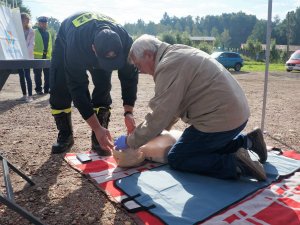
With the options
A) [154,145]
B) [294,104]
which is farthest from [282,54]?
[154,145]

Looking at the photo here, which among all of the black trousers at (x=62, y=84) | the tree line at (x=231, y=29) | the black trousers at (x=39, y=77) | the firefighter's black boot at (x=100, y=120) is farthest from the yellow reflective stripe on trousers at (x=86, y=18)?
the tree line at (x=231, y=29)

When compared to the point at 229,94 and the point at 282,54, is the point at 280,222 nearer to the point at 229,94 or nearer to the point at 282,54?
the point at 229,94

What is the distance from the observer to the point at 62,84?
3.41 m

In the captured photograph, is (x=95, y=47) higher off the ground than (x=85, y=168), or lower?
higher

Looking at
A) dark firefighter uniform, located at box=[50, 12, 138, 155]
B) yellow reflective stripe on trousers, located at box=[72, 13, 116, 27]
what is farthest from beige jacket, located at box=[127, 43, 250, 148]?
yellow reflective stripe on trousers, located at box=[72, 13, 116, 27]

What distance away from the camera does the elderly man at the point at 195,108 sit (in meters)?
2.40

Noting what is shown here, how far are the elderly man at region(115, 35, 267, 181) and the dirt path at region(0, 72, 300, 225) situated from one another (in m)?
0.59

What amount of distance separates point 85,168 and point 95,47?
46.9 inches

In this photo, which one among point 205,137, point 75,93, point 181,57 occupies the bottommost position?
point 205,137

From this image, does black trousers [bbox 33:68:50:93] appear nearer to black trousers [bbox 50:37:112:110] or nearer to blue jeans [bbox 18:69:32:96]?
blue jeans [bbox 18:69:32:96]

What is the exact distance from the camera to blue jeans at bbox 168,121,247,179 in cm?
268

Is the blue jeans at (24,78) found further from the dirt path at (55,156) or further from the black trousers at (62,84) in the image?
the black trousers at (62,84)

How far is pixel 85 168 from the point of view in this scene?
3055 millimetres

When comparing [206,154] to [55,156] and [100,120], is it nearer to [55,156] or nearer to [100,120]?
[100,120]
